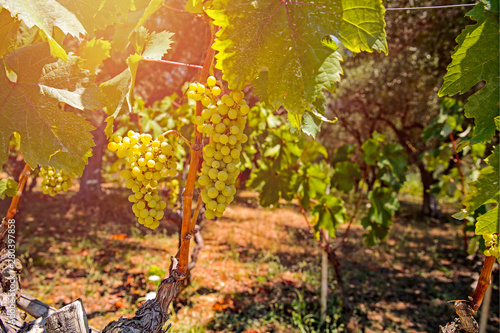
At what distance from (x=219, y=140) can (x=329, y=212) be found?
2.58m

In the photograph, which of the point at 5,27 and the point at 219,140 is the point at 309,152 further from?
the point at 5,27

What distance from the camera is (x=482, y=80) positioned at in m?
0.72

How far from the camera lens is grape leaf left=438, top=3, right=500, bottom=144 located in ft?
2.36

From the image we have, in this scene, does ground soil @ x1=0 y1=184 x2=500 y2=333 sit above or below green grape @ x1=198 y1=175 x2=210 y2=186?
below

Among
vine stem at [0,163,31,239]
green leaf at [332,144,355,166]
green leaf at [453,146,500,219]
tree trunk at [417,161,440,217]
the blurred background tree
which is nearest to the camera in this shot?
green leaf at [453,146,500,219]

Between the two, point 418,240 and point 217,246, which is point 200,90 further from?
point 418,240

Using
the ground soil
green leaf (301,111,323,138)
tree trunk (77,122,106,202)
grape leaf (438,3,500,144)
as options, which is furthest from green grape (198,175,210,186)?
tree trunk (77,122,106,202)

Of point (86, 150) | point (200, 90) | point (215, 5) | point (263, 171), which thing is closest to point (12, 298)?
point (86, 150)

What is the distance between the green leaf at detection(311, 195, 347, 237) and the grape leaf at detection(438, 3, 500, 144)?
2332mm

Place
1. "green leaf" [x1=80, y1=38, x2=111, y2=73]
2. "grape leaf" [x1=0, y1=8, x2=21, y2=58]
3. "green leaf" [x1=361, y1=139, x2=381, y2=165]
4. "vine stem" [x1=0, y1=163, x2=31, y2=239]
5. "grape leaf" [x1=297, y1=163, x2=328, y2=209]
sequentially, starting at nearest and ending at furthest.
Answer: "grape leaf" [x1=0, y1=8, x2=21, y2=58] < "vine stem" [x1=0, y1=163, x2=31, y2=239] < "green leaf" [x1=80, y1=38, x2=111, y2=73] < "grape leaf" [x1=297, y1=163, x2=328, y2=209] < "green leaf" [x1=361, y1=139, x2=381, y2=165]

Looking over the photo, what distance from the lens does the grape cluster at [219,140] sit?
0.75m

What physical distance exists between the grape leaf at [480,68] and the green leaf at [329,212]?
7.65 feet

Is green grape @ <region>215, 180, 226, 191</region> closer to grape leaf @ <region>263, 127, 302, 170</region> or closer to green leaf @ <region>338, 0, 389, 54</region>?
green leaf @ <region>338, 0, 389, 54</region>

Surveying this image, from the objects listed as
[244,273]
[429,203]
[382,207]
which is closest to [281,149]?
[382,207]
